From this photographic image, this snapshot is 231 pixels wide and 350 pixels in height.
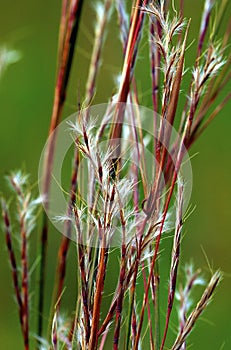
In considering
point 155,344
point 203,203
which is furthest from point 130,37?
point 203,203

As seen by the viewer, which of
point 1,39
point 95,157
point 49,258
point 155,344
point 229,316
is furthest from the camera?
point 1,39

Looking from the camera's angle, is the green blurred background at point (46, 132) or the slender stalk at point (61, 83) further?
the green blurred background at point (46, 132)

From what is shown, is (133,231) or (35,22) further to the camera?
(35,22)

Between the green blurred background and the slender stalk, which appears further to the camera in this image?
the green blurred background

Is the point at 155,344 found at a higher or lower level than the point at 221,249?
higher

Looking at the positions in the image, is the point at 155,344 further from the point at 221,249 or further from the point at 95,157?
the point at 221,249

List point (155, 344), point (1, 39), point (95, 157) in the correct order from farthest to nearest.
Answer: point (1, 39) < point (155, 344) < point (95, 157)

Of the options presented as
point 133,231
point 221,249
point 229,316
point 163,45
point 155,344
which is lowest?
point 229,316
